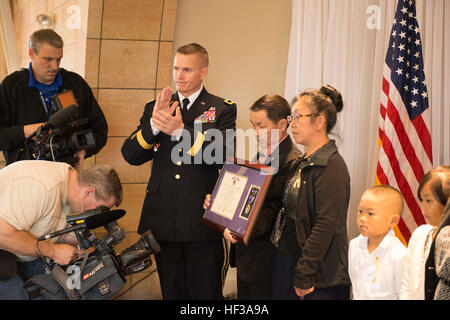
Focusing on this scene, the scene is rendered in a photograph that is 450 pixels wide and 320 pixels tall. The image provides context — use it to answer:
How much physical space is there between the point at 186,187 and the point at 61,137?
715 millimetres

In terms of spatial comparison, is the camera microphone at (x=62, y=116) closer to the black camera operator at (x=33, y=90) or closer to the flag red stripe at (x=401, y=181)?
the black camera operator at (x=33, y=90)

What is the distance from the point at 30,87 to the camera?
3.14 meters

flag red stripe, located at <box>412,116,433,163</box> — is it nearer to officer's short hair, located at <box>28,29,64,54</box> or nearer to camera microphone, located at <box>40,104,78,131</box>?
Result: camera microphone, located at <box>40,104,78,131</box>

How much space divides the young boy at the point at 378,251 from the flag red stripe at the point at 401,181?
1.10 metres

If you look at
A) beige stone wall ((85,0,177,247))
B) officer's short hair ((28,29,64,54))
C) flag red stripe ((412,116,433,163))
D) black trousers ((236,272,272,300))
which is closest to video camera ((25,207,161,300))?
black trousers ((236,272,272,300))

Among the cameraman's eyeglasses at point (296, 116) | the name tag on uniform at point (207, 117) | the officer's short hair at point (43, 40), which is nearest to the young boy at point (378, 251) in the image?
the cameraman's eyeglasses at point (296, 116)

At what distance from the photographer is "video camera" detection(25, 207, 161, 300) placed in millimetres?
2168

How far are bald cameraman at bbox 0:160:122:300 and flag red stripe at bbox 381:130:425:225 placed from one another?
175 cm

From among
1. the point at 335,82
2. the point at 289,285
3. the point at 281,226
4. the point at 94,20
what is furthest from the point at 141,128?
the point at 335,82

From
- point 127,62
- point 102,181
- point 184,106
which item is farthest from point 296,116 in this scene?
point 127,62

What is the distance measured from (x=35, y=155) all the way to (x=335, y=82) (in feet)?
6.87

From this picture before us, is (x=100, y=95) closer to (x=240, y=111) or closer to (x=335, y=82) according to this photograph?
(x=240, y=111)

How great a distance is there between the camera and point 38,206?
7.50 ft

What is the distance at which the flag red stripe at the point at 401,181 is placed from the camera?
10.7ft
